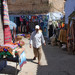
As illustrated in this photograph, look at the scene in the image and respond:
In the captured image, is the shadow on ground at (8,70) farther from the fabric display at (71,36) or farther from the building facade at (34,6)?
the building facade at (34,6)

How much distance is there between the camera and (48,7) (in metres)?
19.7

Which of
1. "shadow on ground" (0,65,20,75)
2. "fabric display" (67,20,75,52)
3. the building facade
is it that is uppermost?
the building facade

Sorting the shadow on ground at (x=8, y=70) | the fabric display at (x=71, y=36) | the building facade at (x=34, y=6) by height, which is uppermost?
the building facade at (x=34, y=6)

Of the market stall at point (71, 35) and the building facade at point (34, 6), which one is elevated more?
the building facade at point (34, 6)

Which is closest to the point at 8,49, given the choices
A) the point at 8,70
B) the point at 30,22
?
the point at 8,70

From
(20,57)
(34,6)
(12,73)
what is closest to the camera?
(20,57)

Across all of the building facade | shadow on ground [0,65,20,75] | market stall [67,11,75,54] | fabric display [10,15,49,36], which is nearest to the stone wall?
the building facade

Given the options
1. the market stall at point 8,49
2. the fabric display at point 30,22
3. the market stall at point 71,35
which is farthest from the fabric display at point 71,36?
the fabric display at point 30,22

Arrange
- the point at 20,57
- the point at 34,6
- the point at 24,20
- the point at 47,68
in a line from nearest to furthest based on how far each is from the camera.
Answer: the point at 20,57
the point at 47,68
the point at 24,20
the point at 34,6

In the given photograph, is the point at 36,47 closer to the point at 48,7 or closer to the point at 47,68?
the point at 47,68

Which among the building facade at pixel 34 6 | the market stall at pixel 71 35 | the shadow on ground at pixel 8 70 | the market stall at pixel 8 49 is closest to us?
the market stall at pixel 8 49

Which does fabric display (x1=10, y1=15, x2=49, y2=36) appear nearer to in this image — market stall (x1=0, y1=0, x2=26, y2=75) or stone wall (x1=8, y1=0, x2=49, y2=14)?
stone wall (x1=8, y1=0, x2=49, y2=14)

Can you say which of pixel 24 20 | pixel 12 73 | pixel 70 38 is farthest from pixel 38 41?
pixel 24 20

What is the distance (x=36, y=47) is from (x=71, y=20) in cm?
361
